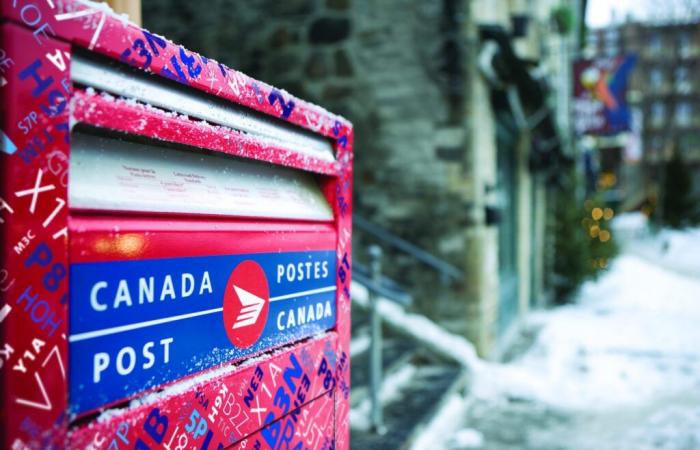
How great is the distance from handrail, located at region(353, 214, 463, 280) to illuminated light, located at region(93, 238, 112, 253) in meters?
4.68

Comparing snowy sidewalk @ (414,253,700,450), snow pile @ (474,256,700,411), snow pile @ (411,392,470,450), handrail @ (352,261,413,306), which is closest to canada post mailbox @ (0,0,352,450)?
handrail @ (352,261,413,306)

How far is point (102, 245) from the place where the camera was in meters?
1.02

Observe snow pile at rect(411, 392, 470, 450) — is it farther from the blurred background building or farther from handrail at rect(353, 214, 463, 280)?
the blurred background building

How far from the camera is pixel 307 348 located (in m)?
1.65

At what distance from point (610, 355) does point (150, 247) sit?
6.55 m

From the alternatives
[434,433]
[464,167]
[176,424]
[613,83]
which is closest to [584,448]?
[434,433]

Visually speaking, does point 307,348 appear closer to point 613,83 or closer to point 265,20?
point 265,20

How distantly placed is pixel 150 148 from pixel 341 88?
5.16m

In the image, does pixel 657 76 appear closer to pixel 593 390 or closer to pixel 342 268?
pixel 593 390

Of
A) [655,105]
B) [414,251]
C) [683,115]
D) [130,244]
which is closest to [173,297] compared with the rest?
[130,244]

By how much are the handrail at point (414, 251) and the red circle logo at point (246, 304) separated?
422cm

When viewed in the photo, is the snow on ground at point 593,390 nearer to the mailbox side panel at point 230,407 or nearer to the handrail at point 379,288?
the handrail at point 379,288

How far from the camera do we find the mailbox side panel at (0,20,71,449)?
0.86 meters

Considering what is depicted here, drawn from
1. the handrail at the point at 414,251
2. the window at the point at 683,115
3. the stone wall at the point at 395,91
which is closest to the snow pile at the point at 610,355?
the handrail at the point at 414,251
